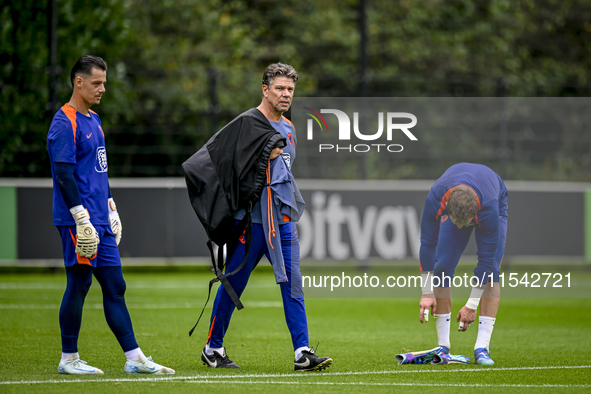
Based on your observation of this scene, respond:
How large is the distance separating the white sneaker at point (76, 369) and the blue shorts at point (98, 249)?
26.1 inches

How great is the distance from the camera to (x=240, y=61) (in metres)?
24.0

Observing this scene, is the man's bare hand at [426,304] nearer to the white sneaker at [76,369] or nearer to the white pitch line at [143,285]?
the white sneaker at [76,369]

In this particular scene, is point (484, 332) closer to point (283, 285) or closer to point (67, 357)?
point (283, 285)

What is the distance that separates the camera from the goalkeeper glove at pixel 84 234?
5.52 metres

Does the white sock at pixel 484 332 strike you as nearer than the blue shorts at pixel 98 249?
No

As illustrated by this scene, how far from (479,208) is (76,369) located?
122 inches

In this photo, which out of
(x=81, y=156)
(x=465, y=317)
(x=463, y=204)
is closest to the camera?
(x=81, y=156)

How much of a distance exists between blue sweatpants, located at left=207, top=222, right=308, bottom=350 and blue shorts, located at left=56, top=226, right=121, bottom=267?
87 centimetres

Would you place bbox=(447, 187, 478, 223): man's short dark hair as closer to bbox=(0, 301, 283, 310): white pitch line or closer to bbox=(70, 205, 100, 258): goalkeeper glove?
bbox=(70, 205, 100, 258): goalkeeper glove

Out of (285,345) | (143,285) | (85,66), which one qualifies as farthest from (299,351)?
(143,285)

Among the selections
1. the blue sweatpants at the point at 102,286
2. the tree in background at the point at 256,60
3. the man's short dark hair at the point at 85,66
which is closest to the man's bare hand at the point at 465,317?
the blue sweatpants at the point at 102,286

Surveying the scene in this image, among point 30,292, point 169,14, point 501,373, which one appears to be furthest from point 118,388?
point 169,14

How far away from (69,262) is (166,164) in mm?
11311

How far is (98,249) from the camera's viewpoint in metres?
5.77
